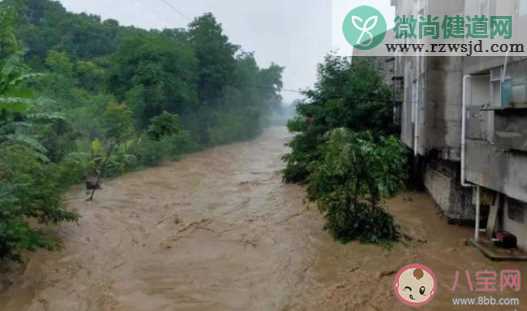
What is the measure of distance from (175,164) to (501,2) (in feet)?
51.0

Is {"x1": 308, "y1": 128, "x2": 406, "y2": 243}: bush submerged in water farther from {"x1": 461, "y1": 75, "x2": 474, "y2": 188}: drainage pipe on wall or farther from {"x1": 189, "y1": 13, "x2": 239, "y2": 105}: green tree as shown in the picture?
{"x1": 189, "y1": 13, "x2": 239, "y2": 105}: green tree

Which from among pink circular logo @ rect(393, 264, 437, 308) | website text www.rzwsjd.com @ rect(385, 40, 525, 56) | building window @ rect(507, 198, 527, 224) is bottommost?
pink circular logo @ rect(393, 264, 437, 308)

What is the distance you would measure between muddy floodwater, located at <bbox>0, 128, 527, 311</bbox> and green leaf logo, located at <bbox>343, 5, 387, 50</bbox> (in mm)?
4728

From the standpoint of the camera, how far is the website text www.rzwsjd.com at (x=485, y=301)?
5109mm

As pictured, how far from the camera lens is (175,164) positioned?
19797mm

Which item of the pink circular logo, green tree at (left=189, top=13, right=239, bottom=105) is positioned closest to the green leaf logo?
the pink circular logo

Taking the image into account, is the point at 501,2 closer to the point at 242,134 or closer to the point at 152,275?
the point at 152,275

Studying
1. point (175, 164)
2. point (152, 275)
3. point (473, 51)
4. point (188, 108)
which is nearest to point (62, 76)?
point (175, 164)

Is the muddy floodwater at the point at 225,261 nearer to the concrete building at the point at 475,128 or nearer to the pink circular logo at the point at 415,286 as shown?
the pink circular logo at the point at 415,286

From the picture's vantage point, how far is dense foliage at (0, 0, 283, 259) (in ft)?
21.9

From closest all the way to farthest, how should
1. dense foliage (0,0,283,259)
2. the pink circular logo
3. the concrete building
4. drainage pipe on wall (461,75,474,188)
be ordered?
the pink circular logo
the concrete building
dense foliage (0,0,283,259)
drainage pipe on wall (461,75,474,188)

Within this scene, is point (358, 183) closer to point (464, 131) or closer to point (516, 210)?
point (464, 131)

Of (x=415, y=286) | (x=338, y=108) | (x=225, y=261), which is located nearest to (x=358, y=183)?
(x=415, y=286)

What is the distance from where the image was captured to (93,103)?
17.6 m
